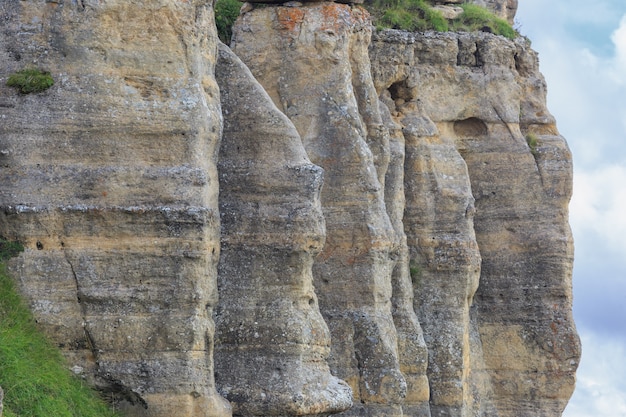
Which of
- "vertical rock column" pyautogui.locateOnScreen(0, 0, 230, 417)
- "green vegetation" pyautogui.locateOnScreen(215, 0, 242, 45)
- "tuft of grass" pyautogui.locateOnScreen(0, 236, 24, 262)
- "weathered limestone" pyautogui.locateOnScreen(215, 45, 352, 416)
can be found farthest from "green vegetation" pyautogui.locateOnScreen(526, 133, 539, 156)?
"tuft of grass" pyautogui.locateOnScreen(0, 236, 24, 262)

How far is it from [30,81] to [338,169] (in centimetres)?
896

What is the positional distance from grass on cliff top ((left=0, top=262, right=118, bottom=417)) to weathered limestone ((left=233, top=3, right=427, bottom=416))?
336 inches

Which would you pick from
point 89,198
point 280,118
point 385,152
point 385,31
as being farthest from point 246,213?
point 385,31

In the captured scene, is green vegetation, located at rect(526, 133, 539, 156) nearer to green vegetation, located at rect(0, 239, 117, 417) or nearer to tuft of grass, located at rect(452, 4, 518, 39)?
tuft of grass, located at rect(452, 4, 518, 39)

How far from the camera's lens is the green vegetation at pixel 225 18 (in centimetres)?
4000

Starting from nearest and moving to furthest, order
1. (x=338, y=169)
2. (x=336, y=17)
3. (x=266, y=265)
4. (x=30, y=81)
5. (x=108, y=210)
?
(x=108, y=210), (x=30, y=81), (x=266, y=265), (x=338, y=169), (x=336, y=17)

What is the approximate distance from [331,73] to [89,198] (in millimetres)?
8831

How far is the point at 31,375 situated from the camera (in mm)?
28625

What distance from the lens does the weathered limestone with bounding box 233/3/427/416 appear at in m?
38.0

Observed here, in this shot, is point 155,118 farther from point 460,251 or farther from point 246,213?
point 460,251

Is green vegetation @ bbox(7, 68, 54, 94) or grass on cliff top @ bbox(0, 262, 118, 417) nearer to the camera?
grass on cliff top @ bbox(0, 262, 118, 417)

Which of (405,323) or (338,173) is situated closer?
(338,173)

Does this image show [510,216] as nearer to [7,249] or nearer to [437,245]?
[437,245]

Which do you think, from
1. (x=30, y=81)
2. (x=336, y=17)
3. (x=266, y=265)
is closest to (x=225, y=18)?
(x=336, y=17)
